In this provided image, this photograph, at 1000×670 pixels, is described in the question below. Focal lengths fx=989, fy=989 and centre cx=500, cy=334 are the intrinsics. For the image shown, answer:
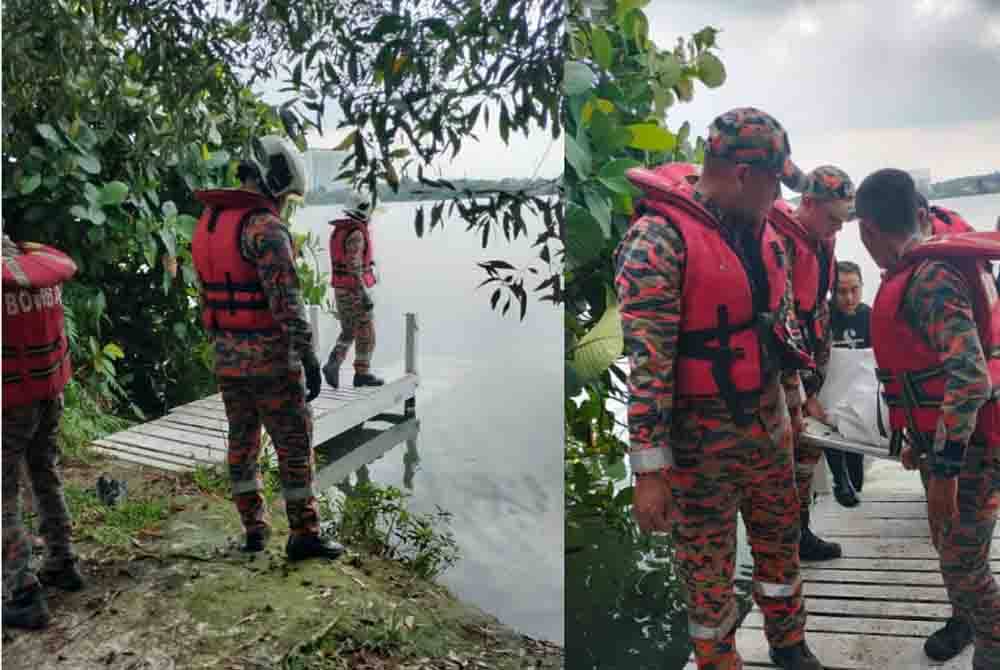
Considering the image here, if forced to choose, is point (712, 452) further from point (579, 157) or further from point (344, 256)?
point (344, 256)

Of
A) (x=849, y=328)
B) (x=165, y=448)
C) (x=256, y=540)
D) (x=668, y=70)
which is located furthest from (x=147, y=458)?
(x=849, y=328)

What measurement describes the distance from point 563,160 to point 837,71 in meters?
0.53

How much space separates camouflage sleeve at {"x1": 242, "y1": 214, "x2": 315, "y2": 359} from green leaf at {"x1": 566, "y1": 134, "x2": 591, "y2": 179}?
22.5 inches

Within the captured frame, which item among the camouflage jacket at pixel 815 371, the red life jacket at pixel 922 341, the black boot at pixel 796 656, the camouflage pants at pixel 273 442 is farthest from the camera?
the camouflage pants at pixel 273 442

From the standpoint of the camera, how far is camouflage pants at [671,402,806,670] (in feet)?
5.32

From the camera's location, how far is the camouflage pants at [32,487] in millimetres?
2020

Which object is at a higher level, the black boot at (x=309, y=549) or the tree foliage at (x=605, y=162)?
the tree foliage at (x=605, y=162)

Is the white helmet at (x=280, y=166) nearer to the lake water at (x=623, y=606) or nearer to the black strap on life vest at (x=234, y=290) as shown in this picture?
the black strap on life vest at (x=234, y=290)

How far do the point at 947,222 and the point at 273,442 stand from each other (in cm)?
134

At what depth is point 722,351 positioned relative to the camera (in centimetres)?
154

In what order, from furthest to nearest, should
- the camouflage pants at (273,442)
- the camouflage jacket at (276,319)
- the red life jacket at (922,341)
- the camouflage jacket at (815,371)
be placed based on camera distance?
the camouflage pants at (273,442) < the camouflage jacket at (276,319) < the camouflage jacket at (815,371) < the red life jacket at (922,341)

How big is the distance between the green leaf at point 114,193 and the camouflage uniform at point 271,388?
363 millimetres

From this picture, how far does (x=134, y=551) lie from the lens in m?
2.12

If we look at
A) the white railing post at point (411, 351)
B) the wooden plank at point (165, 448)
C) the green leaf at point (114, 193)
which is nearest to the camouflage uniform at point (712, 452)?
the white railing post at point (411, 351)
